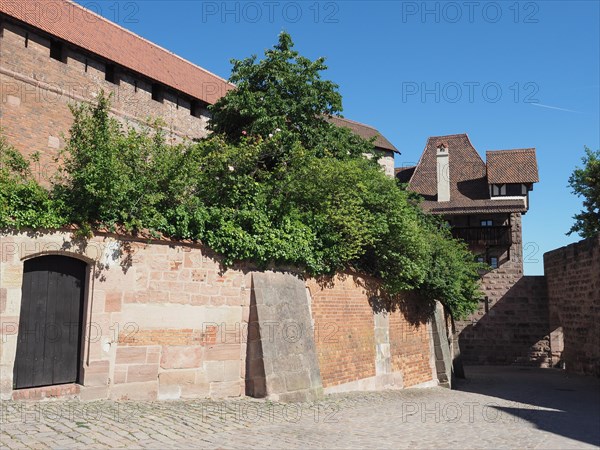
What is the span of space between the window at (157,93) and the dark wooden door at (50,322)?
1766cm

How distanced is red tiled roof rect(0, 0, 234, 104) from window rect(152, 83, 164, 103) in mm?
417

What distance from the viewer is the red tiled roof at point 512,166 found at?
34.2m

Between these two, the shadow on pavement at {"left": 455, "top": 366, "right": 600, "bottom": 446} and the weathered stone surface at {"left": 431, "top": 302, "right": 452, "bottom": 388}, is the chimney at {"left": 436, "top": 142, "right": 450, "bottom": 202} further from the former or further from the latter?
the weathered stone surface at {"left": 431, "top": 302, "right": 452, "bottom": 388}

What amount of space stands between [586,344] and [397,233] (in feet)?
41.0

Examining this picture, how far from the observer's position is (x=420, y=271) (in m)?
15.1

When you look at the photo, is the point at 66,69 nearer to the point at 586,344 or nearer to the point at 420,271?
the point at 420,271

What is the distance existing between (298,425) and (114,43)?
842 inches

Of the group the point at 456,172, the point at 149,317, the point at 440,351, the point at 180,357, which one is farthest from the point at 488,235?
the point at 149,317

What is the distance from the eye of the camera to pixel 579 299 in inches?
910

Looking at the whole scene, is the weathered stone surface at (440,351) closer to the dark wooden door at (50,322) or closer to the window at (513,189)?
the dark wooden door at (50,322)

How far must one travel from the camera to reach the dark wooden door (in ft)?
27.3

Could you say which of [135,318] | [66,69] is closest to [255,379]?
[135,318]

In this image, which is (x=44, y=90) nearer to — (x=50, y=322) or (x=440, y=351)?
(x=50, y=322)

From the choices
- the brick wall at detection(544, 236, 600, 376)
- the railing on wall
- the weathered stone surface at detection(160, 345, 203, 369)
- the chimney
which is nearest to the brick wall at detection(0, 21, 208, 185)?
the weathered stone surface at detection(160, 345, 203, 369)
